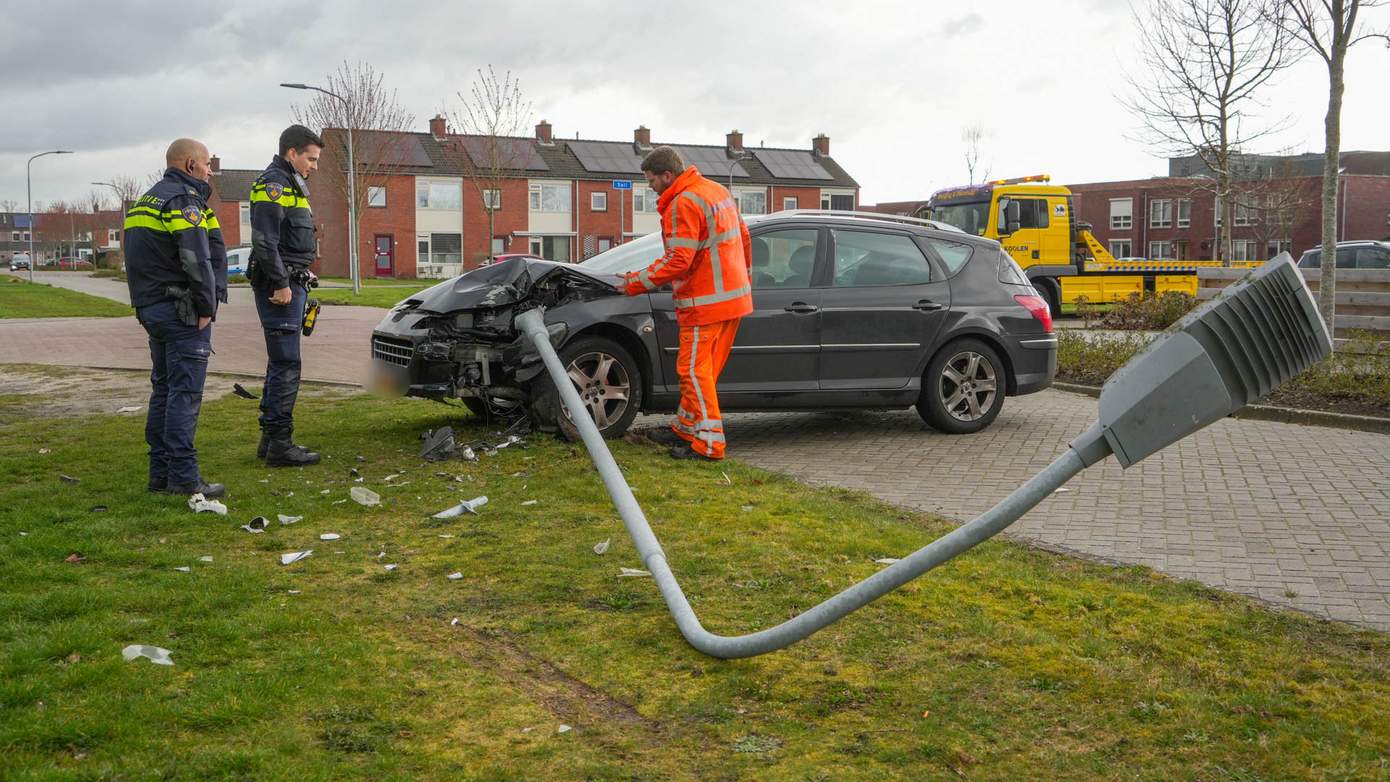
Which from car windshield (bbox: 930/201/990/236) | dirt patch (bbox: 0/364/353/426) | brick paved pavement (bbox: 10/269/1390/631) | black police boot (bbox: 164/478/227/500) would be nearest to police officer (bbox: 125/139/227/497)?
black police boot (bbox: 164/478/227/500)

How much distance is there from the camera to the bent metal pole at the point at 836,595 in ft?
8.13

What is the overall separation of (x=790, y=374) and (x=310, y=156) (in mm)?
3529

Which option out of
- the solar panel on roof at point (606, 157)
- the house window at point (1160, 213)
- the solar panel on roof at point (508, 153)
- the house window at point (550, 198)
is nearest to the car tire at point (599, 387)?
the solar panel on roof at point (508, 153)

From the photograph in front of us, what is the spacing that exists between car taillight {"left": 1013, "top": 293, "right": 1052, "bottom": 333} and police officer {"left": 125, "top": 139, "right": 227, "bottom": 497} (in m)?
5.86

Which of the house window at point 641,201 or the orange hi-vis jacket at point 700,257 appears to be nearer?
the orange hi-vis jacket at point 700,257

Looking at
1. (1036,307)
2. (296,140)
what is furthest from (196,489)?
(1036,307)

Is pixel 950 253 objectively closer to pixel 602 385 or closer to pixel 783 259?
pixel 783 259

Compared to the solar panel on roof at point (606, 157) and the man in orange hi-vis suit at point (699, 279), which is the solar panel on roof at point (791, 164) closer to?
the solar panel on roof at point (606, 157)

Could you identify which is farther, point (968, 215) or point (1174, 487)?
point (968, 215)

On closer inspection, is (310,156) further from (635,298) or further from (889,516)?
(889,516)

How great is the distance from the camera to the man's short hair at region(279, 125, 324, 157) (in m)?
7.15

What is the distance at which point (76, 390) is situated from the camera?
1119 cm

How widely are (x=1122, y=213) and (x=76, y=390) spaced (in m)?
71.1

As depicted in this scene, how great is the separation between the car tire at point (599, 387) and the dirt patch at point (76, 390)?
12.4 ft
